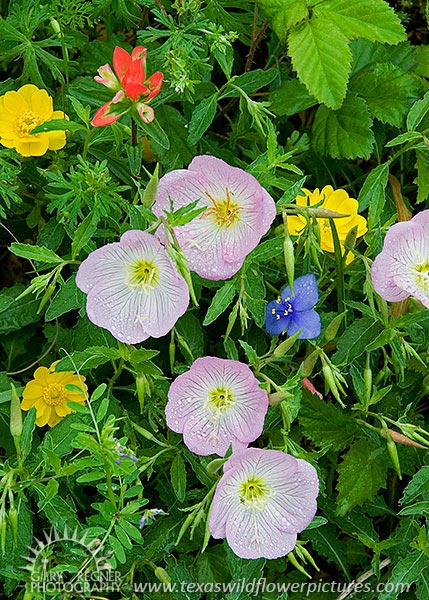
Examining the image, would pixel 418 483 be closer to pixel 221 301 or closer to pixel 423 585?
pixel 423 585

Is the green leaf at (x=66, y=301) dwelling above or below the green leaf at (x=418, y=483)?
above

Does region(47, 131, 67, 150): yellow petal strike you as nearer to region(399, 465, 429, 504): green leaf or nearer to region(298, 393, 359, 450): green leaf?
region(298, 393, 359, 450): green leaf

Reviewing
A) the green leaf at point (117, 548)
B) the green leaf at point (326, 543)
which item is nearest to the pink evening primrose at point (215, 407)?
the green leaf at point (117, 548)

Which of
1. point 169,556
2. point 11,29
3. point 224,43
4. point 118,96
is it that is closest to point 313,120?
point 224,43

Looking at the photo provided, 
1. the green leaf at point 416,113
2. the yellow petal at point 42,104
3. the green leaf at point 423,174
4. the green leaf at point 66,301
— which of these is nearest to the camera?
the green leaf at point 66,301

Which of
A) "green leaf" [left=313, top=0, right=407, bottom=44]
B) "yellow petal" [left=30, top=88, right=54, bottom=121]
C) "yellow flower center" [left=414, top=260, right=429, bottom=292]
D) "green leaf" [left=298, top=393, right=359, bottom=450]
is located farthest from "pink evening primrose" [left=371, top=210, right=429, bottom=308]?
"yellow petal" [left=30, top=88, right=54, bottom=121]

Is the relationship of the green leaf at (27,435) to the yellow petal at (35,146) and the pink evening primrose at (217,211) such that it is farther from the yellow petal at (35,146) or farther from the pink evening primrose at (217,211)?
the yellow petal at (35,146)

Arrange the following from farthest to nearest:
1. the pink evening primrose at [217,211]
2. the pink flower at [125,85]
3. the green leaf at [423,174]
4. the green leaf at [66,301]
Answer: the green leaf at [423,174] < the green leaf at [66,301] < the pink evening primrose at [217,211] < the pink flower at [125,85]
